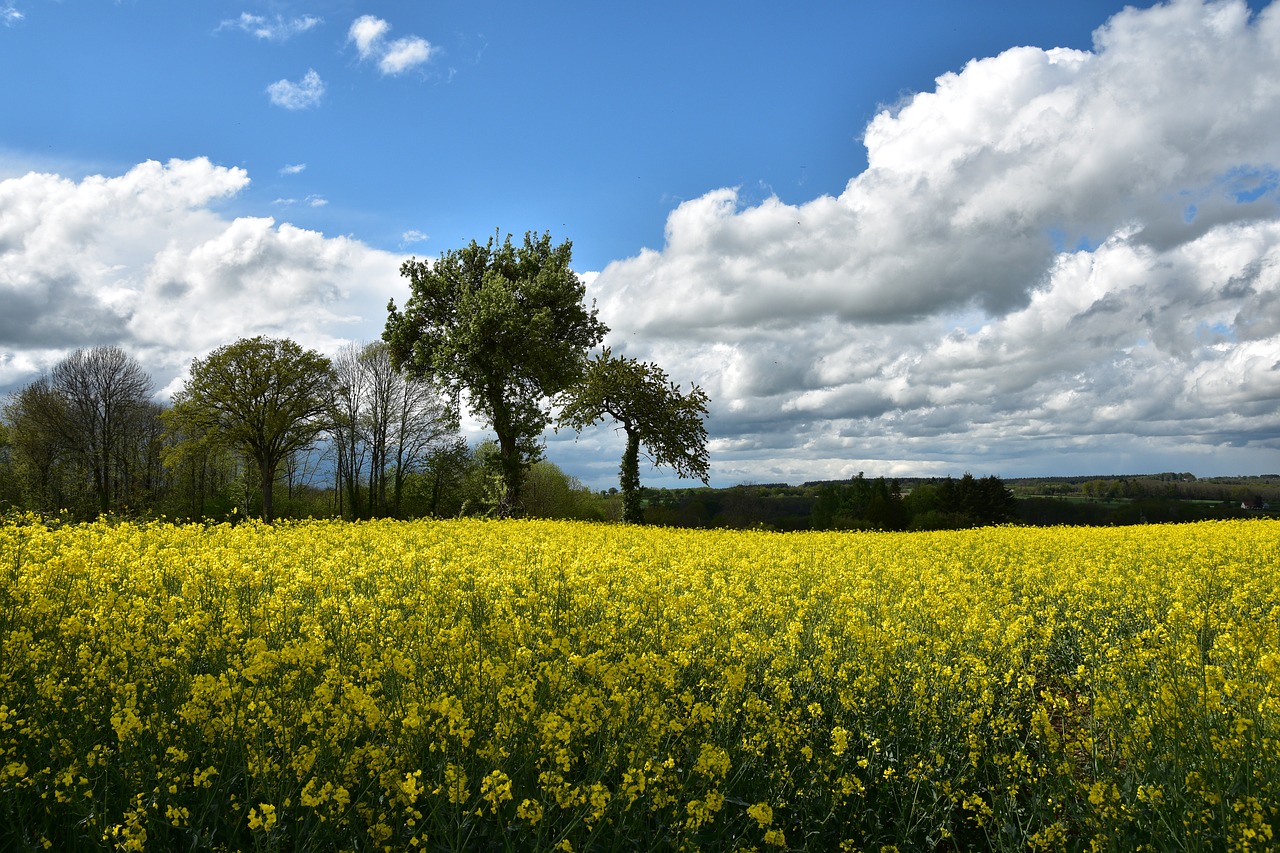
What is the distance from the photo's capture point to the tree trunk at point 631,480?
29266 mm

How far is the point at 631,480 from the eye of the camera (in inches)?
1154

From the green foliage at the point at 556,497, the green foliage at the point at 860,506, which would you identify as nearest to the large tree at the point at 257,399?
the green foliage at the point at 556,497

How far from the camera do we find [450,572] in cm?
795

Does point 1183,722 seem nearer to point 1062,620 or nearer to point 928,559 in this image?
point 1062,620

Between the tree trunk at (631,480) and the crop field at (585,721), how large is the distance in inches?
812

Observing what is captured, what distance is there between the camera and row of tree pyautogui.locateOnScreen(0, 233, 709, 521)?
29.6 metres

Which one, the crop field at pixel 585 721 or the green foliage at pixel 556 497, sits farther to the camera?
the green foliage at pixel 556 497

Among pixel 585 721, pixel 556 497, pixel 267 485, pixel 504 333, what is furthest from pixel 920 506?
pixel 585 721

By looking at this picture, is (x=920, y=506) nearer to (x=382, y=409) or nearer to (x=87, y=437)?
(x=382, y=409)

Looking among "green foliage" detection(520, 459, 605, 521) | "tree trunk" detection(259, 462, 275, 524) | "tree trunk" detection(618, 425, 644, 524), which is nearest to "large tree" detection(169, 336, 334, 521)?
"tree trunk" detection(259, 462, 275, 524)

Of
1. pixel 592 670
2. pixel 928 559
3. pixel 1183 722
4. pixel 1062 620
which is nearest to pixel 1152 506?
pixel 928 559

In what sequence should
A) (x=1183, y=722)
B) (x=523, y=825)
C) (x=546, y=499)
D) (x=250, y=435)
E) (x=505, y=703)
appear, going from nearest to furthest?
(x=523, y=825)
(x=505, y=703)
(x=1183, y=722)
(x=250, y=435)
(x=546, y=499)

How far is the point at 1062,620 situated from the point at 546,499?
39.1 metres

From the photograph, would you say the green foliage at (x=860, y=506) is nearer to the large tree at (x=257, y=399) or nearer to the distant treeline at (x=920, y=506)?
the distant treeline at (x=920, y=506)
